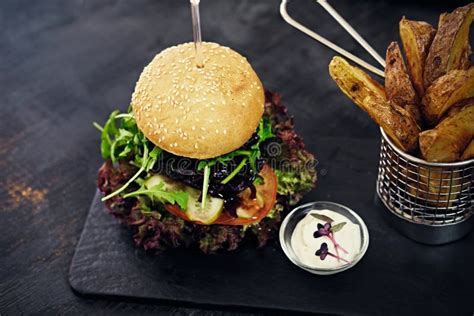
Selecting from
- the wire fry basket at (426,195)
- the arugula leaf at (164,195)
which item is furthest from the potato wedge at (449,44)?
the arugula leaf at (164,195)

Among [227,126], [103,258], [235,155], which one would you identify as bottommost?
[103,258]

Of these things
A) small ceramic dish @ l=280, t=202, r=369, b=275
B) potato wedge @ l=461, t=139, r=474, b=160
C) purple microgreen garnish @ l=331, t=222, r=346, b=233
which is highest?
potato wedge @ l=461, t=139, r=474, b=160

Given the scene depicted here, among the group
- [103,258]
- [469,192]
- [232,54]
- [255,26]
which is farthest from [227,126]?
[255,26]

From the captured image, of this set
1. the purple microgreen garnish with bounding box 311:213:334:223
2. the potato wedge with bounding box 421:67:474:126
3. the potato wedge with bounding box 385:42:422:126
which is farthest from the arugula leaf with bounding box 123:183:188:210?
the potato wedge with bounding box 421:67:474:126

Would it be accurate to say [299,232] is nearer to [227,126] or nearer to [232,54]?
[227,126]

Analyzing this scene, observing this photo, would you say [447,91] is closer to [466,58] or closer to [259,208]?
[466,58]

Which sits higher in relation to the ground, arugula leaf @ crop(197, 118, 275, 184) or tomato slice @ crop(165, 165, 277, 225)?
arugula leaf @ crop(197, 118, 275, 184)

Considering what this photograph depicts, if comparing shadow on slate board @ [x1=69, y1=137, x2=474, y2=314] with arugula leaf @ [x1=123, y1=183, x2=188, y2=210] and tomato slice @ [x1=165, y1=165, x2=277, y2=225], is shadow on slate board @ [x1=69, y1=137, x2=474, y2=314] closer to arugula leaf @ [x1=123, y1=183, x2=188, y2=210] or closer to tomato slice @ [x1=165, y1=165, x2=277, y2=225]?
tomato slice @ [x1=165, y1=165, x2=277, y2=225]
